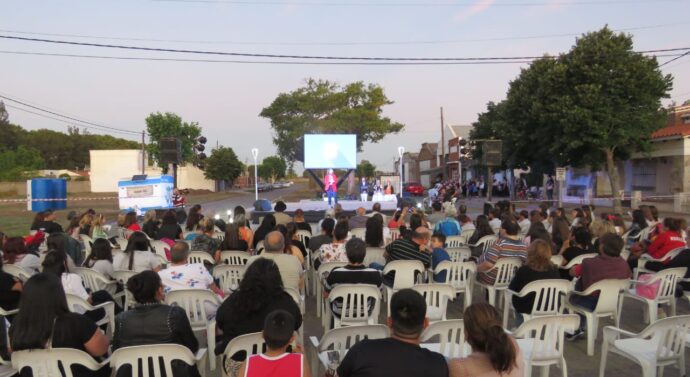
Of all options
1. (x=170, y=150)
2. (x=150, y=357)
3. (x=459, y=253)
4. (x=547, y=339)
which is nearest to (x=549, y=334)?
(x=547, y=339)

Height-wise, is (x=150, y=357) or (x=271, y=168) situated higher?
(x=271, y=168)

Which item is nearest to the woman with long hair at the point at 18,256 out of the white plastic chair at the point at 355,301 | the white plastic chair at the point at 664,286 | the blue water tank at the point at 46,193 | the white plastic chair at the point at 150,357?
the white plastic chair at the point at 150,357

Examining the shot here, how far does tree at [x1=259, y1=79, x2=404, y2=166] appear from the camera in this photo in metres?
43.0

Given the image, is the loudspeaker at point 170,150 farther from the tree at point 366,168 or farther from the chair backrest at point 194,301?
the tree at point 366,168

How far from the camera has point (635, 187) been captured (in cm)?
2706

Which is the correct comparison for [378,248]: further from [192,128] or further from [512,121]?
[192,128]

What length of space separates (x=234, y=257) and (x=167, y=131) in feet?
155

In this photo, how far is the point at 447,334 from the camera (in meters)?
3.35

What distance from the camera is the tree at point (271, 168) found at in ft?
296

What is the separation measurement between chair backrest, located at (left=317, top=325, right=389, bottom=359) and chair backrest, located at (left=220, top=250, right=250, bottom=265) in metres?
3.19

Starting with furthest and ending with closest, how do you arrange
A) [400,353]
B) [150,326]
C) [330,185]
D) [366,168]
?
[366,168], [330,185], [150,326], [400,353]

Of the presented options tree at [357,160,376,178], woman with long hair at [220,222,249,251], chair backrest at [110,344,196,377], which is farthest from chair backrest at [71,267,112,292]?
tree at [357,160,376,178]

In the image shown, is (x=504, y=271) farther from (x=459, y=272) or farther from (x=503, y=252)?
(x=459, y=272)

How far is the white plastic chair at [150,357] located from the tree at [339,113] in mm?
39619
